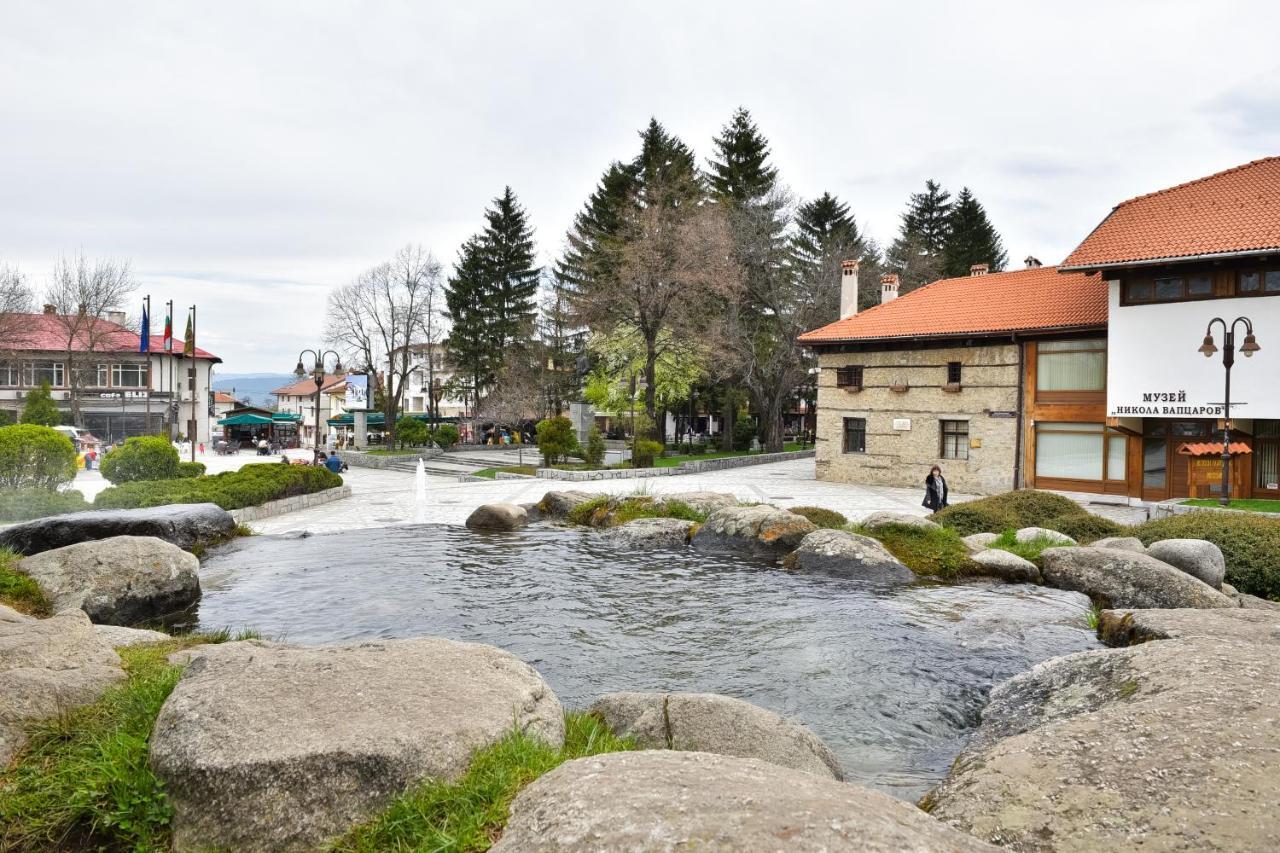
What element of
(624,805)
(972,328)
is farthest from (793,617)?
(972,328)

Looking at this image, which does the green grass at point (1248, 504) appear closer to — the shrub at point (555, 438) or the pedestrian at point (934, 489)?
the pedestrian at point (934, 489)

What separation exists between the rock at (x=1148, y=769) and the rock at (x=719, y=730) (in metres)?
0.93

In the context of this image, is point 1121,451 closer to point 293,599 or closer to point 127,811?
point 293,599

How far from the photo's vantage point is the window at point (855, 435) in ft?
103

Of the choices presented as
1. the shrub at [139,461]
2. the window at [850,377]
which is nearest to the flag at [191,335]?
the shrub at [139,461]

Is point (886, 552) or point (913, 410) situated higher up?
point (913, 410)

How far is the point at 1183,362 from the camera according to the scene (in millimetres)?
22453

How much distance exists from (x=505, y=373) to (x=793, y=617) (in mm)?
45523

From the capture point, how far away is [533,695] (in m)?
5.08

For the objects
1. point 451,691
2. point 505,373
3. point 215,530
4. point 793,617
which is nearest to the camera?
point 451,691

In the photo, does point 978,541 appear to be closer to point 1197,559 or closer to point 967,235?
point 1197,559

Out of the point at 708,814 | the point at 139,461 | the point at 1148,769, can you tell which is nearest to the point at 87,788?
the point at 708,814

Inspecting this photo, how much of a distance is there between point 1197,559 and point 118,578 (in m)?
15.2

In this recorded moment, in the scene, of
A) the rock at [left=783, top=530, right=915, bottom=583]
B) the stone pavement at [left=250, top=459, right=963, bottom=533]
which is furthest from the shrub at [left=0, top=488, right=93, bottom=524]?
the rock at [left=783, top=530, right=915, bottom=583]
